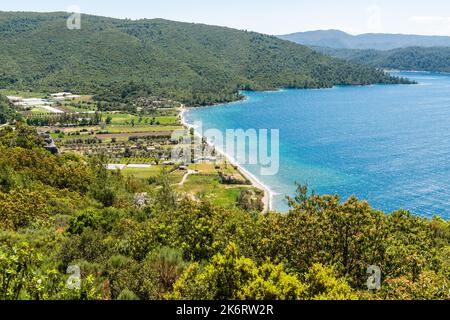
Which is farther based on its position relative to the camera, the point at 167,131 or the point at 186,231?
the point at 167,131

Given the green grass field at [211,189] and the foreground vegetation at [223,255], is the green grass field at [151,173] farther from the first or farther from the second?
the foreground vegetation at [223,255]

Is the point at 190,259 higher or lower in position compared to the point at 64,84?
lower

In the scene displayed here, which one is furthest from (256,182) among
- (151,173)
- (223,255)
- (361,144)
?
(223,255)

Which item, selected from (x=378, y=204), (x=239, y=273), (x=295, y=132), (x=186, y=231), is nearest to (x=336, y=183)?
(x=378, y=204)

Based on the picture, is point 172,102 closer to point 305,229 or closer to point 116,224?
point 116,224

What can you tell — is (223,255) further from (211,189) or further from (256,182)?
(256,182)

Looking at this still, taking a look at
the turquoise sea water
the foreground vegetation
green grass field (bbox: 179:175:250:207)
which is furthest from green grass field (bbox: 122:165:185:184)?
the foreground vegetation

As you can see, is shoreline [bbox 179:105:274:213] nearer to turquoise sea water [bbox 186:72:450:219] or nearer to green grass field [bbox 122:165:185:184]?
turquoise sea water [bbox 186:72:450:219]
